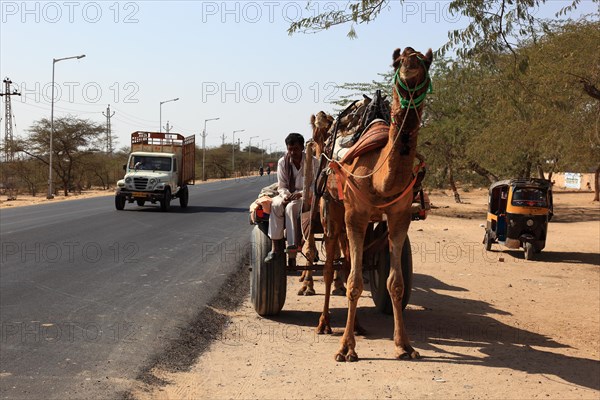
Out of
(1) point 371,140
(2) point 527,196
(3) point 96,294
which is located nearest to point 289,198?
(1) point 371,140

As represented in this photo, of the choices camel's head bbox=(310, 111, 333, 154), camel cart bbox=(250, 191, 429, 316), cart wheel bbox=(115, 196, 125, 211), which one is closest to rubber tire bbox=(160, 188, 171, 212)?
cart wheel bbox=(115, 196, 125, 211)

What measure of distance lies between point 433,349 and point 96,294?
5293 millimetres

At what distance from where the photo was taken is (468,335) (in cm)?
820

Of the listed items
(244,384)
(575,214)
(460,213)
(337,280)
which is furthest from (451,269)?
(575,214)

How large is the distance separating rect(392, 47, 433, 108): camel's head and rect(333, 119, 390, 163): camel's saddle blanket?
0.77m

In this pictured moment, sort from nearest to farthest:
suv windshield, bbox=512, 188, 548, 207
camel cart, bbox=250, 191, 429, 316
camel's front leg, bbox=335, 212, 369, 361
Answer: camel's front leg, bbox=335, 212, 369, 361, camel cart, bbox=250, 191, 429, 316, suv windshield, bbox=512, 188, 548, 207

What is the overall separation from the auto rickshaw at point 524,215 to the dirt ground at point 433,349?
8.13ft

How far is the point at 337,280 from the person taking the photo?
10711 millimetres

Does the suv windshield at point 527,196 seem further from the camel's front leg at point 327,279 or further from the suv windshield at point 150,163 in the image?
the suv windshield at point 150,163

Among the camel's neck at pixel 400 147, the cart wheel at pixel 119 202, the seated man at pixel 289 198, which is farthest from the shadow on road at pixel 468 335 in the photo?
the cart wheel at pixel 119 202

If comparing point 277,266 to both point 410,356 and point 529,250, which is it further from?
point 529,250

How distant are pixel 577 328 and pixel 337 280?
142 inches

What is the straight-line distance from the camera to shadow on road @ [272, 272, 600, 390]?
6.94 metres

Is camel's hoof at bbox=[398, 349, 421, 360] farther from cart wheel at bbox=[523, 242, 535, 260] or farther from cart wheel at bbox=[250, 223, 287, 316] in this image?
cart wheel at bbox=[523, 242, 535, 260]
